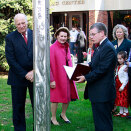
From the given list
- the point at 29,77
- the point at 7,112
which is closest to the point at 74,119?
the point at 7,112

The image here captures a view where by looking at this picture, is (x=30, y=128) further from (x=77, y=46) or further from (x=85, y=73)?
(x=77, y=46)

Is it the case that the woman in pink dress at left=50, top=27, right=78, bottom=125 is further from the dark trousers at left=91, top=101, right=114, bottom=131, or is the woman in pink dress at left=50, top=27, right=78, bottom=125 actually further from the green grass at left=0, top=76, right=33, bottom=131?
the dark trousers at left=91, top=101, right=114, bottom=131

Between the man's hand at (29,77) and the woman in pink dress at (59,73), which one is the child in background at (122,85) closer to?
the woman in pink dress at (59,73)

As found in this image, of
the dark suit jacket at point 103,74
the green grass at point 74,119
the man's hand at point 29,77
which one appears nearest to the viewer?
the dark suit jacket at point 103,74

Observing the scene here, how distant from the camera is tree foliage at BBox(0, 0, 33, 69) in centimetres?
1292

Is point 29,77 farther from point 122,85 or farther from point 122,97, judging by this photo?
point 122,97

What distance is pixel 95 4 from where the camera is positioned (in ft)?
69.2

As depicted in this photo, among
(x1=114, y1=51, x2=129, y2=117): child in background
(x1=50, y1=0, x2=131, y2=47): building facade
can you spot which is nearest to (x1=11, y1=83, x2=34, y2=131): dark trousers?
(x1=114, y1=51, x2=129, y2=117): child in background

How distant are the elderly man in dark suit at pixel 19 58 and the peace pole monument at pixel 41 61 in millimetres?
1840

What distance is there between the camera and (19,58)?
484cm

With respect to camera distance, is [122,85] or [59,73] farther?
[122,85]

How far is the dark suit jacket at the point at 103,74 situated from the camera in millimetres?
4160

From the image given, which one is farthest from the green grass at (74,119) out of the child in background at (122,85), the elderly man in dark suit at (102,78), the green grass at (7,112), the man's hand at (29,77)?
the elderly man in dark suit at (102,78)

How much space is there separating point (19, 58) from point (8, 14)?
30.4 feet
